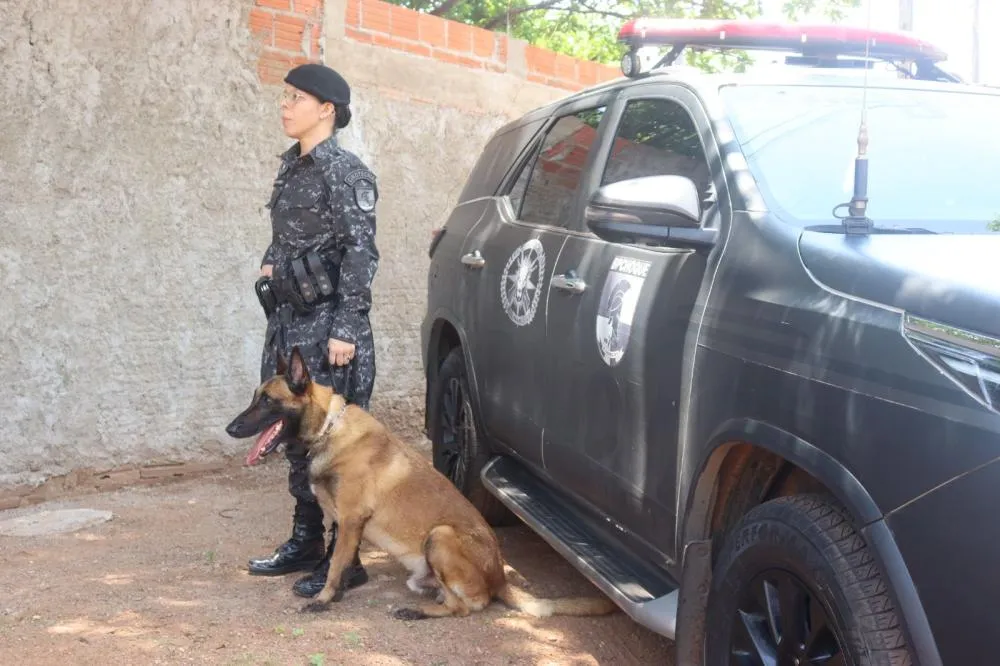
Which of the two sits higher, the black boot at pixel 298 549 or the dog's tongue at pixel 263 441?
the dog's tongue at pixel 263 441

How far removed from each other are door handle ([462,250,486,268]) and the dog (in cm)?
91

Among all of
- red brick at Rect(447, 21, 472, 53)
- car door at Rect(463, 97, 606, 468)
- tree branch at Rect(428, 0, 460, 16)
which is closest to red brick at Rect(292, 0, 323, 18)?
red brick at Rect(447, 21, 472, 53)

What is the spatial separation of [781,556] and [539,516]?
157cm

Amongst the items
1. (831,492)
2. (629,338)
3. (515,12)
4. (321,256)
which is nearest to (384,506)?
(321,256)

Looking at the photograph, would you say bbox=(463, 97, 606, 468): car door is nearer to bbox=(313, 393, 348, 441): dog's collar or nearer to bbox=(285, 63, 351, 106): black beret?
bbox=(313, 393, 348, 441): dog's collar

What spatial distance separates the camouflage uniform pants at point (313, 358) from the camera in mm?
4496

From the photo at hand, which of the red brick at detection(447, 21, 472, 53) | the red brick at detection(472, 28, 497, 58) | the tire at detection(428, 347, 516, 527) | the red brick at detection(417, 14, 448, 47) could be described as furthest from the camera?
the red brick at detection(472, 28, 497, 58)

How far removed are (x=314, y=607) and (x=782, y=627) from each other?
7.18 feet

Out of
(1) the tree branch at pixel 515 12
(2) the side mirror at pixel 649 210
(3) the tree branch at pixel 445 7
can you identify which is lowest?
(2) the side mirror at pixel 649 210

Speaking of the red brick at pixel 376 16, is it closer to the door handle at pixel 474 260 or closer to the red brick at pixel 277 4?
the red brick at pixel 277 4

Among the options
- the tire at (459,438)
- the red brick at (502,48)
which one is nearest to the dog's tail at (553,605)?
the tire at (459,438)

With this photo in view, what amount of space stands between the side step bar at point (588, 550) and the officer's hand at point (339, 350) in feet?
2.60

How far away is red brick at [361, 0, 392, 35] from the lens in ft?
22.3

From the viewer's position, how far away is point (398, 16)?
696 centimetres
